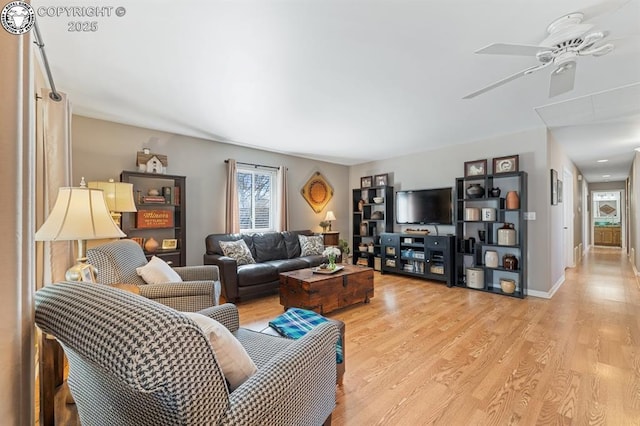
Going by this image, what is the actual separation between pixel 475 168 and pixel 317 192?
305 cm

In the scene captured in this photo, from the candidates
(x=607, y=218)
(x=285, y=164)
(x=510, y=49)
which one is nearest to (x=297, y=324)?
(x=510, y=49)

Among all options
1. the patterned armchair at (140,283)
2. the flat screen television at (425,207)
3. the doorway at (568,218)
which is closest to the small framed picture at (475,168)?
the flat screen television at (425,207)

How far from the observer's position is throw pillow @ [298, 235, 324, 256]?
16.2 feet

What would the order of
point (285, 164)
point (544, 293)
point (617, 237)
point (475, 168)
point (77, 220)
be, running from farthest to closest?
point (617, 237) → point (285, 164) → point (475, 168) → point (544, 293) → point (77, 220)

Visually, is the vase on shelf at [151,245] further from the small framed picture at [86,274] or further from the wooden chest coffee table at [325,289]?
the small framed picture at [86,274]

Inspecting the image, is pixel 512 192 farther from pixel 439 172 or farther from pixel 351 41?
pixel 351 41

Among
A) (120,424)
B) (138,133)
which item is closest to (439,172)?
(138,133)

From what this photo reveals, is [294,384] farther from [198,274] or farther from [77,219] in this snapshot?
[198,274]

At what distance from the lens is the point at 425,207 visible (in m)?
5.28

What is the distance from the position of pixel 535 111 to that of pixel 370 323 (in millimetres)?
3200

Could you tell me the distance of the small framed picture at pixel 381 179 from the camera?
6.01m

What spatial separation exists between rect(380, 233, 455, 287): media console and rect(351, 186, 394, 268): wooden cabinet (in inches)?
14.5

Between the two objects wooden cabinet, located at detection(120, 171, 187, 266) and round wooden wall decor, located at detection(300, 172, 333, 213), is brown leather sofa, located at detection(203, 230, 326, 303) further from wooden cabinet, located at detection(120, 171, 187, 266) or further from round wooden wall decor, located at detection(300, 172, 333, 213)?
round wooden wall decor, located at detection(300, 172, 333, 213)
